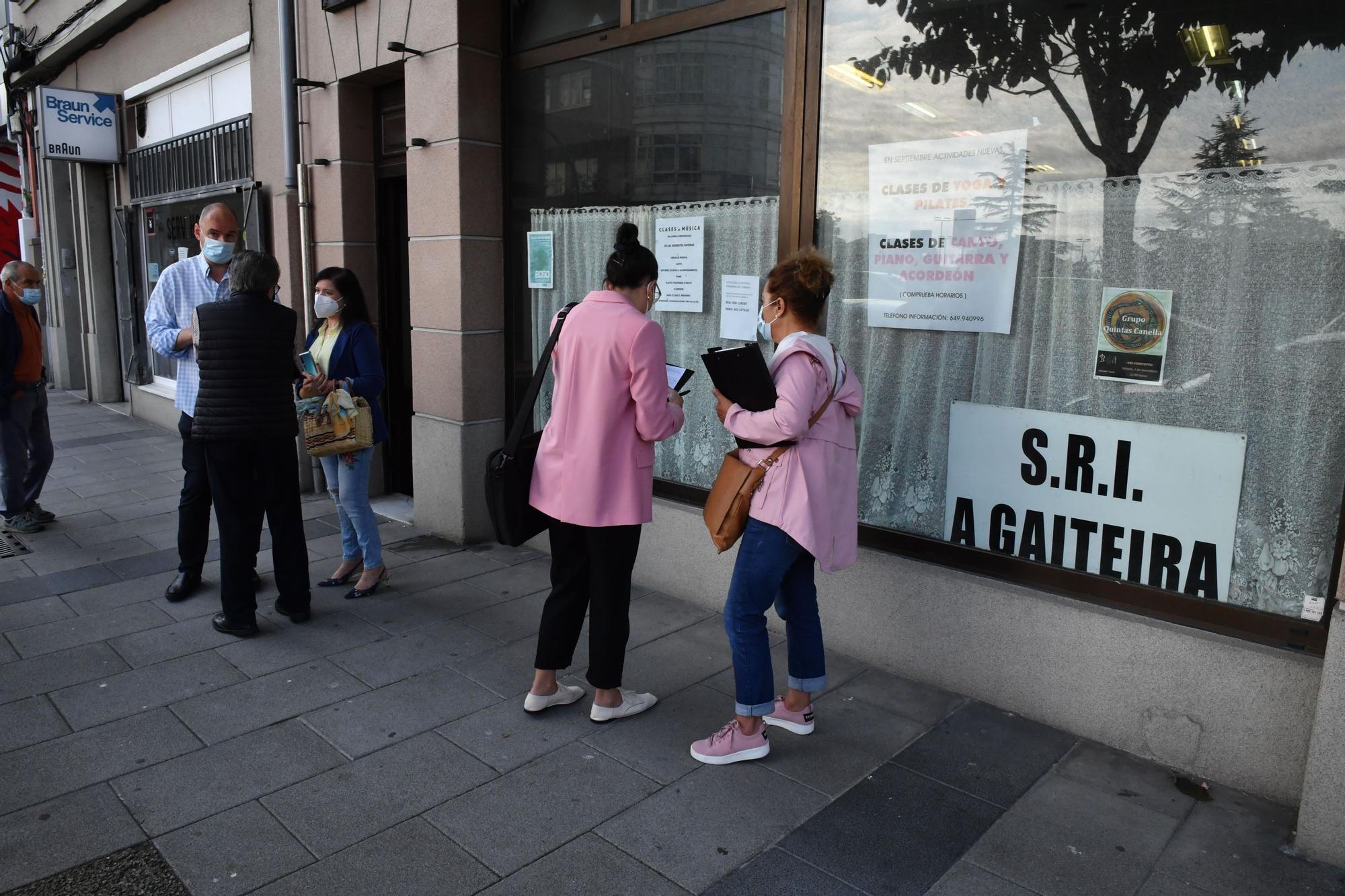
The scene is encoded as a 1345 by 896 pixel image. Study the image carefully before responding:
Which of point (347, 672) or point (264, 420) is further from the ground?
point (264, 420)

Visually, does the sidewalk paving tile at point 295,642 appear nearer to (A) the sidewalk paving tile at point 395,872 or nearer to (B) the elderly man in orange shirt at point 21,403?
(A) the sidewalk paving tile at point 395,872

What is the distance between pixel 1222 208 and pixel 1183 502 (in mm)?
1072

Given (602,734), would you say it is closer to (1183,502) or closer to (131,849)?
(131,849)

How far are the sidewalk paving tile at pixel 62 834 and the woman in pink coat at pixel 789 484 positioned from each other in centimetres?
193

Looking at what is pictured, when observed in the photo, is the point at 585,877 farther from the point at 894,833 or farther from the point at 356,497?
the point at 356,497

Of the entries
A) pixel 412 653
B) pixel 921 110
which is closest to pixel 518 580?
pixel 412 653

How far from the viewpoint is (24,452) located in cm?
653

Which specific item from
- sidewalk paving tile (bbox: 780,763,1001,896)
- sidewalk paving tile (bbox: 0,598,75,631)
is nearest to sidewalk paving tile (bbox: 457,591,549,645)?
sidewalk paving tile (bbox: 780,763,1001,896)

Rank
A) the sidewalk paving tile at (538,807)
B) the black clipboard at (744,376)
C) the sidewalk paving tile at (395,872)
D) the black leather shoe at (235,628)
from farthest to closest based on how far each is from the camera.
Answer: the black leather shoe at (235,628)
the black clipboard at (744,376)
the sidewalk paving tile at (538,807)
the sidewalk paving tile at (395,872)

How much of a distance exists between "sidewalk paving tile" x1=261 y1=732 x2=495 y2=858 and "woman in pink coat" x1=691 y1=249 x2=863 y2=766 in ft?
2.96

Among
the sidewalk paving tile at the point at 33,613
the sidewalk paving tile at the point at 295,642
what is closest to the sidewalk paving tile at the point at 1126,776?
the sidewalk paving tile at the point at 295,642

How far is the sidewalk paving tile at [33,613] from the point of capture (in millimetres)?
4711

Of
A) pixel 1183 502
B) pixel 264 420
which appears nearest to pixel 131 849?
pixel 264 420

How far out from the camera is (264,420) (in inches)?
→ 175
